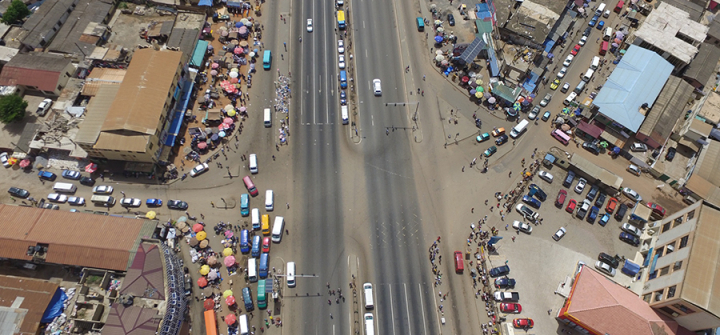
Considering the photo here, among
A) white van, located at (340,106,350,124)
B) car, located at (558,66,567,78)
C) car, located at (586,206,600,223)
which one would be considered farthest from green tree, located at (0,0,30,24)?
car, located at (586,206,600,223)

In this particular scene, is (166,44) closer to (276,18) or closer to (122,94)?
(122,94)

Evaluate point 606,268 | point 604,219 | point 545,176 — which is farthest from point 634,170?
point 606,268

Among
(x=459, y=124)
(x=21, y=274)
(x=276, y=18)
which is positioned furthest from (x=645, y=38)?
(x=21, y=274)

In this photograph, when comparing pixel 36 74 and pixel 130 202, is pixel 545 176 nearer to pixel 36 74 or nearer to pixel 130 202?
pixel 130 202

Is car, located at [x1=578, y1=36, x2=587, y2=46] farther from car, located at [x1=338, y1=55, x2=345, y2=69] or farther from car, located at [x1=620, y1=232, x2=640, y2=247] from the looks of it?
car, located at [x1=338, y1=55, x2=345, y2=69]

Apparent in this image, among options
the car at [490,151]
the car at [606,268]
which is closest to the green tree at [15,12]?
the car at [490,151]

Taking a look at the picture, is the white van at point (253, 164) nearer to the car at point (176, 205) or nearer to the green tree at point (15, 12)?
the car at point (176, 205)
